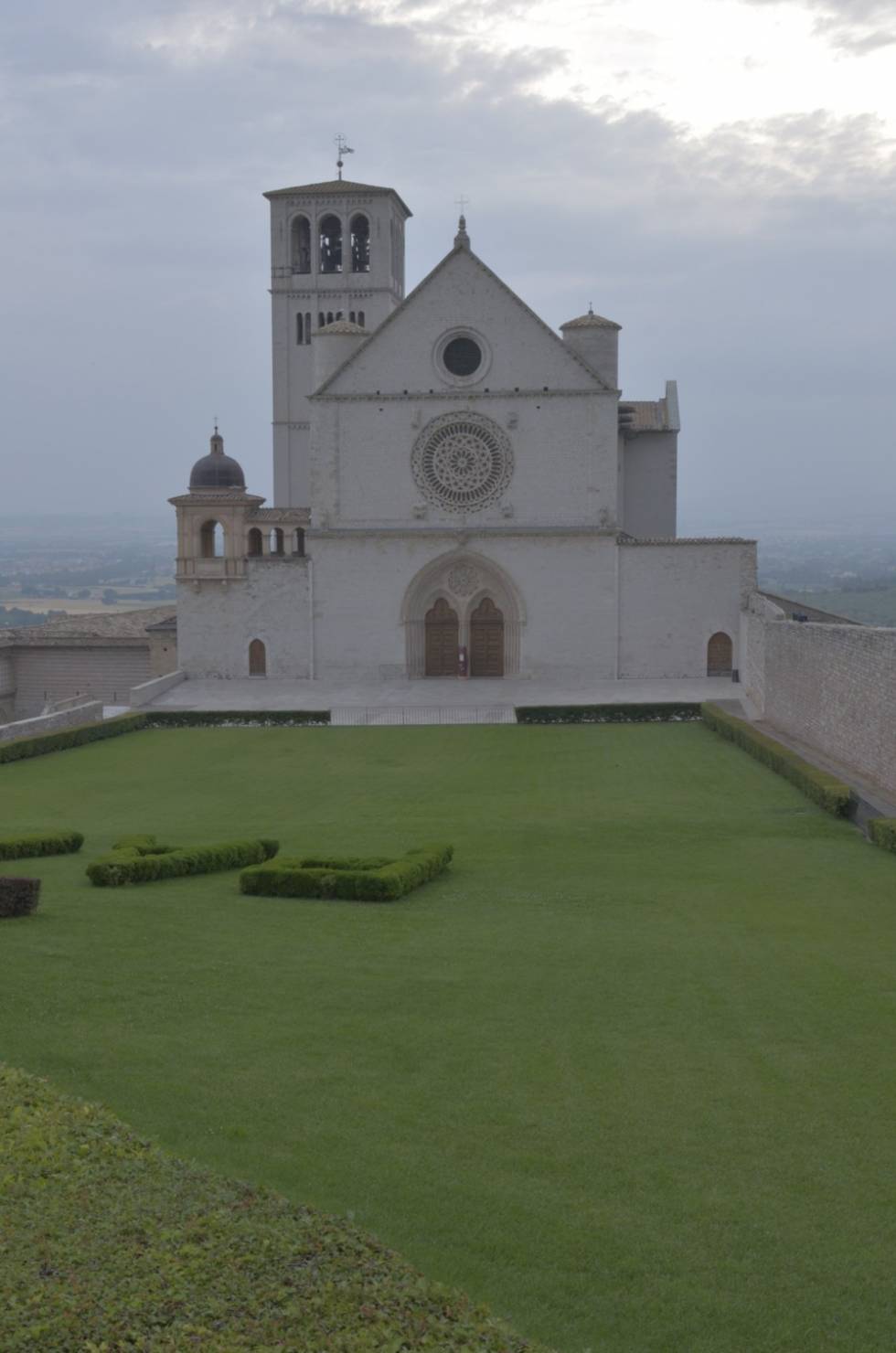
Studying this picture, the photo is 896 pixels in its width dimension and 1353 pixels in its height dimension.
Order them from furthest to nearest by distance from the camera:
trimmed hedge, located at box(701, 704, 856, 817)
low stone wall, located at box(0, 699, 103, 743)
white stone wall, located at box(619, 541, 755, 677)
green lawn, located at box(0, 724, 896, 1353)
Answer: white stone wall, located at box(619, 541, 755, 677) < low stone wall, located at box(0, 699, 103, 743) < trimmed hedge, located at box(701, 704, 856, 817) < green lawn, located at box(0, 724, 896, 1353)

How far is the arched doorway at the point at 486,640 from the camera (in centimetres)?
4731

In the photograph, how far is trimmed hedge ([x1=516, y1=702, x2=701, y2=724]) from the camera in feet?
128

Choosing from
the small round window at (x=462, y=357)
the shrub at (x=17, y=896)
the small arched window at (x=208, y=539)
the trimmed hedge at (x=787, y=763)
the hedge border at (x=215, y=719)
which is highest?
the small round window at (x=462, y=357)

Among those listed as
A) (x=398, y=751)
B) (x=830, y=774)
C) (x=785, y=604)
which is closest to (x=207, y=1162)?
(x=830, y=774)

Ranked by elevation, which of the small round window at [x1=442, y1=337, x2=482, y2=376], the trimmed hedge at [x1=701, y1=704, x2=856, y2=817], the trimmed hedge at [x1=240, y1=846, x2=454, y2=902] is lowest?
the trimmed hedge at [x1=701, y1=704, x2=856, y2=817]

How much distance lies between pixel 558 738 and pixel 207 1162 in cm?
2750

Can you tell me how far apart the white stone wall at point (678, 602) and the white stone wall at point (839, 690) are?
951cm

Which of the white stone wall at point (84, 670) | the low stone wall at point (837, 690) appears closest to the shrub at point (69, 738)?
the white stone wall at point (84, 670)

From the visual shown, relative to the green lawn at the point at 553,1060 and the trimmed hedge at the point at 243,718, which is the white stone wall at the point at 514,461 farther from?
the green lawn at the point at 553,1060

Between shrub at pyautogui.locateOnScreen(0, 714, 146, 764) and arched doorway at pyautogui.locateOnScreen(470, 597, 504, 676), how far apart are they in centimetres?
1192

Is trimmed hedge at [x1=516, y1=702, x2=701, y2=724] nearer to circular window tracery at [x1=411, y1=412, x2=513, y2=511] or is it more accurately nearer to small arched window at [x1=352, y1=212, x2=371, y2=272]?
circular window tracery at [x1=411, y1=412, x2=513, y2=511]

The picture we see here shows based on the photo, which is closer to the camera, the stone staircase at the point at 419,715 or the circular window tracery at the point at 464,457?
the stone staircase at the point at 419,715

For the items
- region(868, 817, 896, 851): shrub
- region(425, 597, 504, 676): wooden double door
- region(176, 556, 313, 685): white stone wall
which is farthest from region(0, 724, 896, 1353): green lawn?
region(425, 597, 504, 676): wooden double door

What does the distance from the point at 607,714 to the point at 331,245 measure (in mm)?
26054
